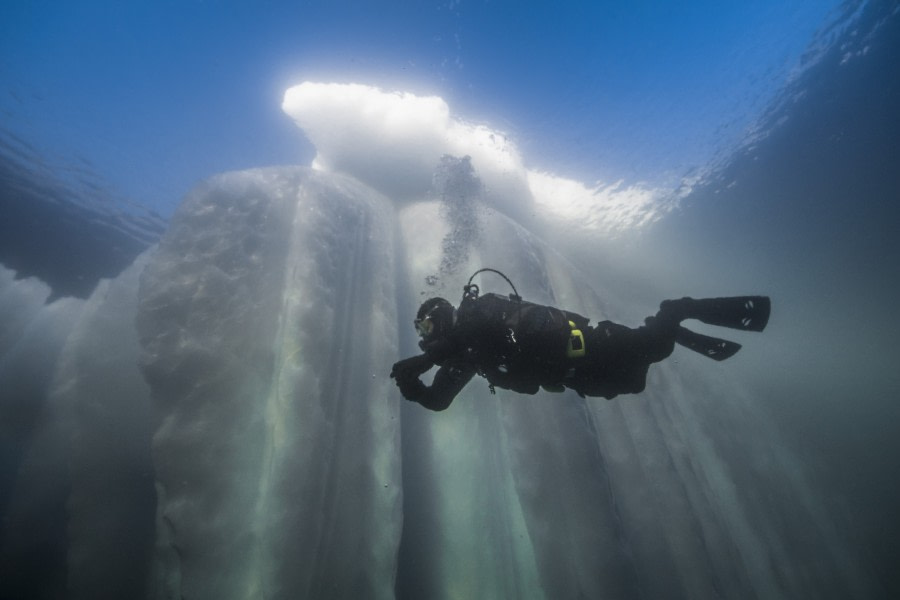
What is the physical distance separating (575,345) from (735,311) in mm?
1627

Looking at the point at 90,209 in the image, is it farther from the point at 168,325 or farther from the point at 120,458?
the point at 168,325

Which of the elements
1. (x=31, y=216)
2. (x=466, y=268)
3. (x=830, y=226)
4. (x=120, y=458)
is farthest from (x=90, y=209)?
(x=830, y=226)

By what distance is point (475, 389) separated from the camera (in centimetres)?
A: 810

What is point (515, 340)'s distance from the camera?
3.20 metres

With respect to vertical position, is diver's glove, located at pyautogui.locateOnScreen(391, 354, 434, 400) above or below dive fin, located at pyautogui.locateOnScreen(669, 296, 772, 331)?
below

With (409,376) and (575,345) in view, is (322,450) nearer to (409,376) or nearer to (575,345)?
(409,376)

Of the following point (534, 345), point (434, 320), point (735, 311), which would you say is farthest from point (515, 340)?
point (735, 311)

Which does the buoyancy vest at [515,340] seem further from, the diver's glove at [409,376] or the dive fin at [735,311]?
the dive fin at [735,311]

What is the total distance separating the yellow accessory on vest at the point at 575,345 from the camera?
3.31 meters

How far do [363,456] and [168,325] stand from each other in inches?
148

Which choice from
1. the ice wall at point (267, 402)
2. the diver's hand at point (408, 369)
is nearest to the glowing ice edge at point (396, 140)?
the ice wall at point (267, 402)

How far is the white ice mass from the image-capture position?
5.08 m

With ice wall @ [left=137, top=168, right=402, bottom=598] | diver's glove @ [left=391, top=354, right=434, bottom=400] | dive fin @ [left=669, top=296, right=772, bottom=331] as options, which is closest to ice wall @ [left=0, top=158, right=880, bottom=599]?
ice wall @ [left=137, top=168, right=402, bottom=598]

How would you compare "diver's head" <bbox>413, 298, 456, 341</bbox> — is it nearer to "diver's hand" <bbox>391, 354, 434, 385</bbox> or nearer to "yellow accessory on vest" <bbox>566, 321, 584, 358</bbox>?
"diver's hand" <bbox>391, 354, 434, 385</bbox>
